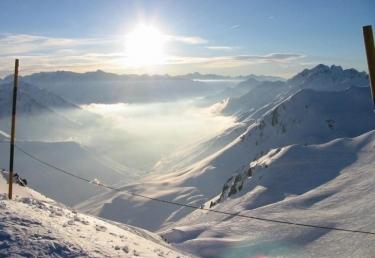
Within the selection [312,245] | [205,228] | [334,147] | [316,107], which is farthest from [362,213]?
[316,107]

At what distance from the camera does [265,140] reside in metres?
183

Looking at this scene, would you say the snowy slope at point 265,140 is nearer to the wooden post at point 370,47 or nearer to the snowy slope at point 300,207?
the snowy slope at point 300,207

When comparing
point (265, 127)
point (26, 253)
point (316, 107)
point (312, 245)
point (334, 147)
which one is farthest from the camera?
point (265, 127)

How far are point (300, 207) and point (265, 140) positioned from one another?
412 ft

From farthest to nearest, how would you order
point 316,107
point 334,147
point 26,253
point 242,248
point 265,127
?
1. point 265,127
2. point 316,107
3. point 334,147
4. point 242,248
5. point 26,253

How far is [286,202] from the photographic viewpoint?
62531mm

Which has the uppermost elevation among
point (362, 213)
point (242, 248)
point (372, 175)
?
point (372, 175)

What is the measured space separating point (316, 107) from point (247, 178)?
3625 inches

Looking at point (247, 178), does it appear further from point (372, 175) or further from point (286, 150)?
point (372, 175)

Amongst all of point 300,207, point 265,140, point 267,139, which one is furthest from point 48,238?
point 265,140

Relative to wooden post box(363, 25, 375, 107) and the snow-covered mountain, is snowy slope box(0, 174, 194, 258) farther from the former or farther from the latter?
Answer: the snow-covered mountain

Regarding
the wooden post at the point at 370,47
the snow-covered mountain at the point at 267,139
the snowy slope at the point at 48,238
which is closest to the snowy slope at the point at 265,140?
the snow-covered mountain at the point at 267,139

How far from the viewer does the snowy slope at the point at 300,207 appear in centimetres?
4303

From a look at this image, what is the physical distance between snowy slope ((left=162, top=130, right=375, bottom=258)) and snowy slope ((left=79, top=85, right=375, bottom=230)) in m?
63.7
